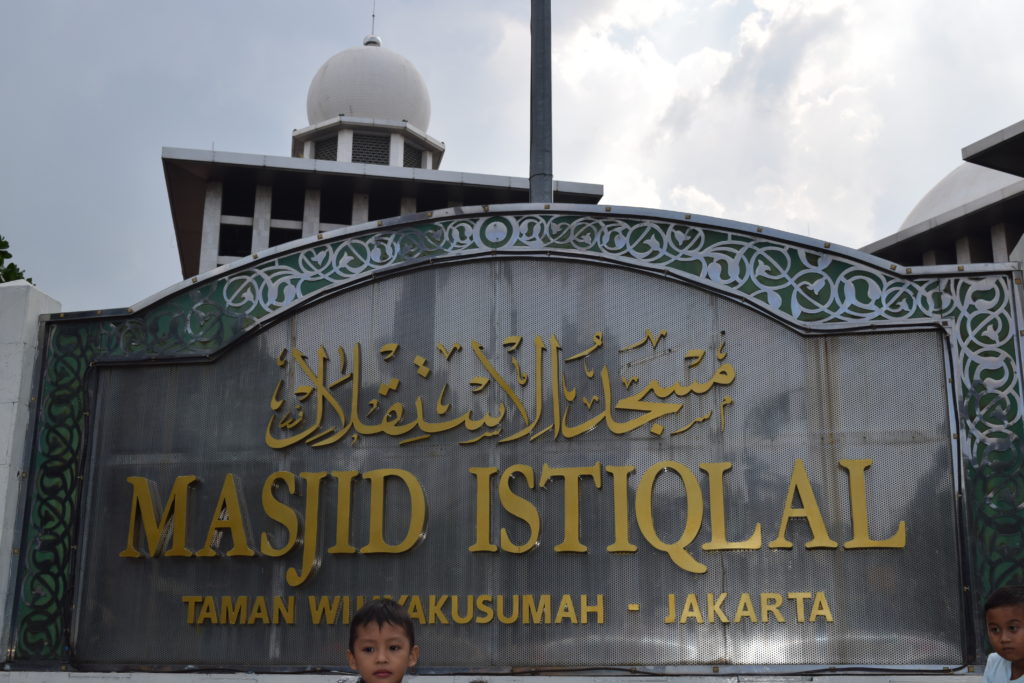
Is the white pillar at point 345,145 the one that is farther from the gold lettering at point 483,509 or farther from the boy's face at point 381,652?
the boy's face at point 381,652

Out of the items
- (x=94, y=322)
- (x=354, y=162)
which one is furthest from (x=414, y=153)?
(x=94, y=322)

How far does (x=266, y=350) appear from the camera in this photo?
662cm

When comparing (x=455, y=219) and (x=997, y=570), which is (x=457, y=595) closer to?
(x=455, y=219)

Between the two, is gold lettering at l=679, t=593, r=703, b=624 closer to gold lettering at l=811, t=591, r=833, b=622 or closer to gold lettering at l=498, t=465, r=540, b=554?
gold lettering at l=811, t=591, r=833, b=622

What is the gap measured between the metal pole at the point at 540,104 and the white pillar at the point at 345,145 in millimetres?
19247

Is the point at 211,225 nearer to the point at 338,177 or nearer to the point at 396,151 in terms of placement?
the point at 338,177

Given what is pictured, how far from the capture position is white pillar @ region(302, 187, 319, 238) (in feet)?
85.0

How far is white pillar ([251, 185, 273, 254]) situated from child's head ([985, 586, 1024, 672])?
23680 mm

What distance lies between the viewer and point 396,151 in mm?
26984

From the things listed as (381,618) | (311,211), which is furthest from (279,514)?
(311,211)

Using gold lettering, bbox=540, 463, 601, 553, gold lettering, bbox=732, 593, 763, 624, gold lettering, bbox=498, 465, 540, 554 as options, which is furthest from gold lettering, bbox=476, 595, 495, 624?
gold lettering, bbox=732, 593, 763, 624

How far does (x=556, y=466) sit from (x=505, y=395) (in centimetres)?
51

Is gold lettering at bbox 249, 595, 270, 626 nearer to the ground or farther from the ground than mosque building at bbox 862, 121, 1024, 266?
nearer to the ground

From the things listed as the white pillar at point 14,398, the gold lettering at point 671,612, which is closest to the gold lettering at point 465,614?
the gold lettering at point 671,612
